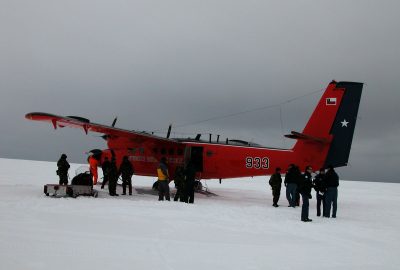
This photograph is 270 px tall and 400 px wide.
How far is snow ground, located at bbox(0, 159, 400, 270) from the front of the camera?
18.0ft

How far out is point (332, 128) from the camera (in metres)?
15.5

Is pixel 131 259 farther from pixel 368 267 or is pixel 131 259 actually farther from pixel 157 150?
pixel 157 150

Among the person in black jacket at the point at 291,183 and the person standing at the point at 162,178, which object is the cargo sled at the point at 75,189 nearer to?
the person standing at the point at 162,178

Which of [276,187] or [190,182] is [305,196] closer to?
[276,187]

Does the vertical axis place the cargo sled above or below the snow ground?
above

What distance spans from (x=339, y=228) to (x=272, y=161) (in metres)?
6.47

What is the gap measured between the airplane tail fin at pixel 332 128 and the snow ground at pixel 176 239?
14.0 feet

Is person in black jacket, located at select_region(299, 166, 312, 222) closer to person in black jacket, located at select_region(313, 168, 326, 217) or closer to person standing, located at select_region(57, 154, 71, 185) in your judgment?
person in black jacket, located at select_region(313, 168, 326, 217)

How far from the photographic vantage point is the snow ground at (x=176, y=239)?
18.0 feet

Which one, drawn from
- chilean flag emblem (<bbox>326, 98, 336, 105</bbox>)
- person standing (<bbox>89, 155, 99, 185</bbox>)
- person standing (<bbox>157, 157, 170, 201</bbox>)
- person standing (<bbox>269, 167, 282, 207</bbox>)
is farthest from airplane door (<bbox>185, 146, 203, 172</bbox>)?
chilean flag emblem (<bbox>326, 98, 336, 105</bbox>)

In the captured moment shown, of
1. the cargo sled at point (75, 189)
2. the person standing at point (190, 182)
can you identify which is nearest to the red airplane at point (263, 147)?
the cargo sled at point (75, 189)

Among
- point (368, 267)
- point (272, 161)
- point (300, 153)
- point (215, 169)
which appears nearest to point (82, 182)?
point (215, 169)

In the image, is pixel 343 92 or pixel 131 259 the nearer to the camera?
pixel 131 259

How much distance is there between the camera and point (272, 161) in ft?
52.9
